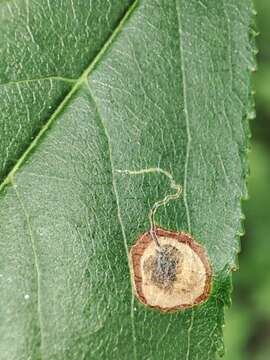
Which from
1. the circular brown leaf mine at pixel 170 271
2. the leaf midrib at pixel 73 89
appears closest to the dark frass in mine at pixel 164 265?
the circular brown leaf mine at pixel 170 271

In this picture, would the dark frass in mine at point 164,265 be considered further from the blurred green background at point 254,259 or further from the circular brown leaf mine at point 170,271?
the blurred green background at point 254,259

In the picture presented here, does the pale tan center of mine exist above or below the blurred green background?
above

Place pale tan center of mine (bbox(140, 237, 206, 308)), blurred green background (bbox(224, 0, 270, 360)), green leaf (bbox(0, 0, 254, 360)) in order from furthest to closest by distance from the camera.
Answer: blurred green background (bbox(224, 0, 270, 360)) → pale tan center of mine (bbox(140, 237, 206, 308)) → green leaf (bbox(0, 0, 254, 360))

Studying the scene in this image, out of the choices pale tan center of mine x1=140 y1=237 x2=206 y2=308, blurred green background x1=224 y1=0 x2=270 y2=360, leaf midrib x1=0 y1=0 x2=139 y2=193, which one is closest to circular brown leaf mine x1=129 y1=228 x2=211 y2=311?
pale tan center of mine x1=140 y1=237 x2=206 y2=308

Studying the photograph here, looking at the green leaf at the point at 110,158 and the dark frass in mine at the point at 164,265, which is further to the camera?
the dark frass in mine at the point at 164,265

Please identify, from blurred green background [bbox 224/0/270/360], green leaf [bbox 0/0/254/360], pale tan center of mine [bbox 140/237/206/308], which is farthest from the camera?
blurred green background [bbox 224/0/270/360]

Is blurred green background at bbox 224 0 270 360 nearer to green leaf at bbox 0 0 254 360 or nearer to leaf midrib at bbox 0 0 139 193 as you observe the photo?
green leaf at bbox 0 0 254 360

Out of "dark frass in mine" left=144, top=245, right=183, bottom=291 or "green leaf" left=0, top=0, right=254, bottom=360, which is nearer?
"green leaf" left=0, top=0, right=254, bottom=360
